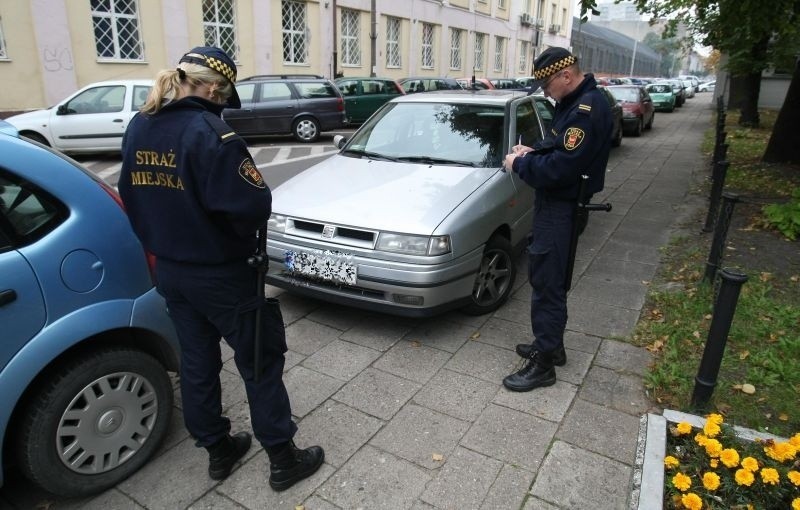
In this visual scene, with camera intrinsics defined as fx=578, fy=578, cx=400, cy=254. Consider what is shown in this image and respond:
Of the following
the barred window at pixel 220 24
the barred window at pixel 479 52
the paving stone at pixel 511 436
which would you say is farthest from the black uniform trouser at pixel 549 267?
the barred window at pixel 479 52

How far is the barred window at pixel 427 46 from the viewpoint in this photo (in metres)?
29.5

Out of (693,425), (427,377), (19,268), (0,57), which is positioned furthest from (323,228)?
(0,57)

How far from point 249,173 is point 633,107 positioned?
616 inches

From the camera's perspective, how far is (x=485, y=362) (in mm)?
3768

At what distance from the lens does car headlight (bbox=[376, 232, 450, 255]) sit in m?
3.73

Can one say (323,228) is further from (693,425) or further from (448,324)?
(693,425)

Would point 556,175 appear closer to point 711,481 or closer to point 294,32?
point 711,481

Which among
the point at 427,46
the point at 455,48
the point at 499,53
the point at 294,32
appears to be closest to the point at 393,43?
the point at 427,46

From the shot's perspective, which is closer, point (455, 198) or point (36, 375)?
point (36, 375)

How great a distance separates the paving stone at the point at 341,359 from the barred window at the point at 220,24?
17259 millimetres

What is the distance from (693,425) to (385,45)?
2582 cm

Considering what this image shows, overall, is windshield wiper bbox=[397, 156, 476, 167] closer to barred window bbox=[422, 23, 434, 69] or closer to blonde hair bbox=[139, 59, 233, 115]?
blonde hair bbox=[139, 59, 233, 115]

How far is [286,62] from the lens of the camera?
71.1 feet

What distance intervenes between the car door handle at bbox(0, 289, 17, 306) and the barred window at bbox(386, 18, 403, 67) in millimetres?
26197
